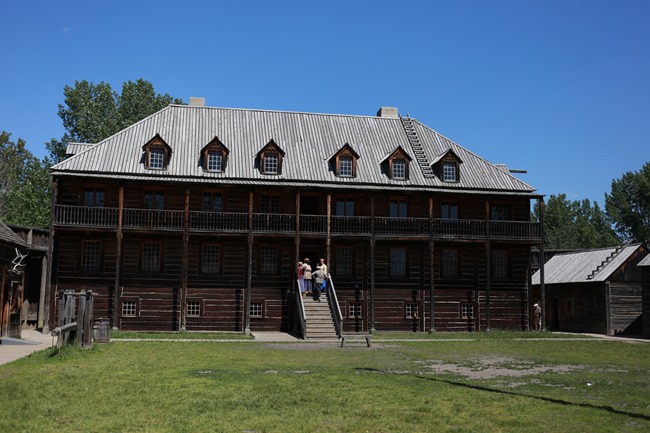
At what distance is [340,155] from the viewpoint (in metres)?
39.5

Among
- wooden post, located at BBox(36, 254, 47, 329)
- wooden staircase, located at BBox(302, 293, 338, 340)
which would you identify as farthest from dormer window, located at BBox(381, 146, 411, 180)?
wooden post, located at BBox(36, 254, 47, 329)

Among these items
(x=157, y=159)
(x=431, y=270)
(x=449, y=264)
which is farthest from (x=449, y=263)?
(x=157, y=159)

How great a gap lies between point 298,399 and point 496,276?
2916 centimetres

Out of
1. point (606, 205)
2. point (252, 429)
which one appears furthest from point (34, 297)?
point (606, 205)

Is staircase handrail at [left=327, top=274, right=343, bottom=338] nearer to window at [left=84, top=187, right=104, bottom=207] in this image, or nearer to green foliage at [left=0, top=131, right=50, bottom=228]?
window at [left=84, top=187, right=104, bottom=207]

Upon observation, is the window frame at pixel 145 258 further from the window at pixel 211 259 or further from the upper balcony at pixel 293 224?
the window at pixel 211 259

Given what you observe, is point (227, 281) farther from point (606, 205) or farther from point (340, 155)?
point (606, 205)

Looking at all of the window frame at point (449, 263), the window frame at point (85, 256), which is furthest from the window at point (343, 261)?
the window frame at point (85, 256)

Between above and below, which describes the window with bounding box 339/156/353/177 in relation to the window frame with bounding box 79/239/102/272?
above

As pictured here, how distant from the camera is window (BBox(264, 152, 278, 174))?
3853 cm

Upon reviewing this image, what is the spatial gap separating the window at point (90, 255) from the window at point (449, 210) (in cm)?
1868

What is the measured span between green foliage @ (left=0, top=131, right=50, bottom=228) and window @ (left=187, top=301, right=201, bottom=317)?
29.3m

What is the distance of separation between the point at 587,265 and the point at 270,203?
21.7m

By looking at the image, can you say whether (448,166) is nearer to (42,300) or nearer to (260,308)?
(260,308)
